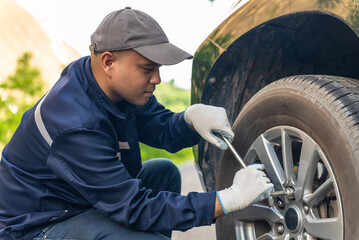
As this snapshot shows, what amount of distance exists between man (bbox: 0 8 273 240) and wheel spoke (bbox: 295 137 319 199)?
11cm

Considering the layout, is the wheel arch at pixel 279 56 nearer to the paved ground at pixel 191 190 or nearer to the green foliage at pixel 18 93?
the paved ground at pixel 191 190

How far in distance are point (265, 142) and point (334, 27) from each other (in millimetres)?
493

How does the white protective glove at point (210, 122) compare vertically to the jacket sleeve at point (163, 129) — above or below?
above

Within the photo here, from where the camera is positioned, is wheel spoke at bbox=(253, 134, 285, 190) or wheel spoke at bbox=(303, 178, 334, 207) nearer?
wheel spoke at bbox=(303, 178, 334, 207)

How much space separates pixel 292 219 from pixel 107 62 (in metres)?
0.90

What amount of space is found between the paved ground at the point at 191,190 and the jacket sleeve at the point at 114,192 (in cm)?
102

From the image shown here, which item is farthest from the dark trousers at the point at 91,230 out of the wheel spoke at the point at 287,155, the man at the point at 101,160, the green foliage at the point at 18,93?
the green foliage at the point at 18,93

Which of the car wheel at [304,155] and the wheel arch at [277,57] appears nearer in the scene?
the car wheel at [304,155]

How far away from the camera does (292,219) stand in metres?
1.59

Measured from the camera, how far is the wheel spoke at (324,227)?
139 cm

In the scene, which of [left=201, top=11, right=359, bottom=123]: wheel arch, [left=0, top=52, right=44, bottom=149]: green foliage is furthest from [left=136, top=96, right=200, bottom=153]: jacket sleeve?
[left=0, top=52, right=44, bottom=149]: green foliage

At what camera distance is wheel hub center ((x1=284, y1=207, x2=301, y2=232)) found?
1565mm

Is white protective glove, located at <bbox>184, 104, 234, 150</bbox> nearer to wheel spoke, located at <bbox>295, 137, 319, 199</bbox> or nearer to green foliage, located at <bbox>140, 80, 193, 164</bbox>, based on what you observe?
wheel spoke, located at <bbox>295, 137, 319, 199</bbox>

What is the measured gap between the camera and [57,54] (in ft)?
22.3
